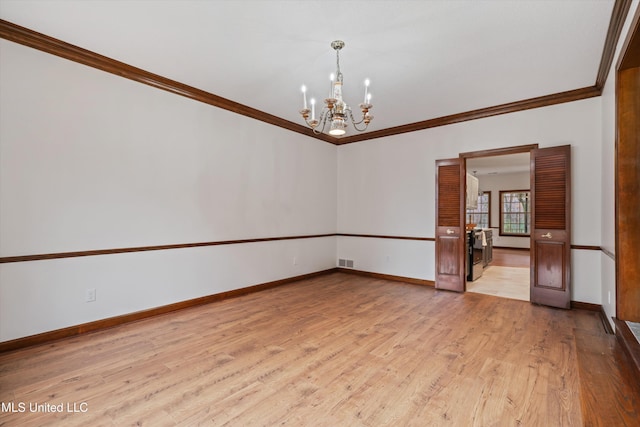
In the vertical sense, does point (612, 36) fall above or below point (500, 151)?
above

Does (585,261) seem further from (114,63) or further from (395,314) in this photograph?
(114,63)

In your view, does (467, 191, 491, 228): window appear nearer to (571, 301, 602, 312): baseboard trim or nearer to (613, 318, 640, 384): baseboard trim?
(571, 301, 602, 312): baseboard trim

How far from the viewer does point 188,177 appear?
3984 mm

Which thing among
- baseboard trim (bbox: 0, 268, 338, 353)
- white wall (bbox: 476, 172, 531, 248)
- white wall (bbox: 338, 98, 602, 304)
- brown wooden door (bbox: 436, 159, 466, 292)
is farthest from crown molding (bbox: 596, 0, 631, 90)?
white wall (bbox: 476, 172, 531, 248)

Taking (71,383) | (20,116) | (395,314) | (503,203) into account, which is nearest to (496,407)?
(395,314)

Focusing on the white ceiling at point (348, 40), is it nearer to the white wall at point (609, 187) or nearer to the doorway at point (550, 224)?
the white wall at point (609, 187)

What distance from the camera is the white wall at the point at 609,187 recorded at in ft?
9.64

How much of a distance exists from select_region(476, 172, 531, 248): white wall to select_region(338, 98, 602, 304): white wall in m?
7.29

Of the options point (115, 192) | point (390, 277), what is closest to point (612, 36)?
point (390, 277)

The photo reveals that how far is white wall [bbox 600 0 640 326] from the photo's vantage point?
294 centimetres

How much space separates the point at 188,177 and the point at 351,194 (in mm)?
3328

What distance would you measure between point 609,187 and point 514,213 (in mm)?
8657

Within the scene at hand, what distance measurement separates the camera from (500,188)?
11156mm

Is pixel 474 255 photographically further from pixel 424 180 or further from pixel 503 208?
pixel 503 208
